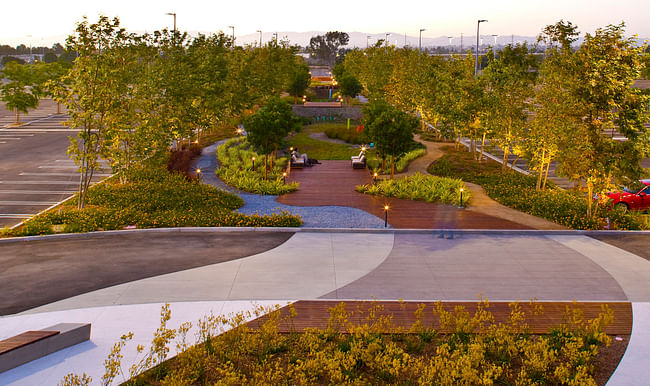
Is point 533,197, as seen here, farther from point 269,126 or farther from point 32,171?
point 32,171

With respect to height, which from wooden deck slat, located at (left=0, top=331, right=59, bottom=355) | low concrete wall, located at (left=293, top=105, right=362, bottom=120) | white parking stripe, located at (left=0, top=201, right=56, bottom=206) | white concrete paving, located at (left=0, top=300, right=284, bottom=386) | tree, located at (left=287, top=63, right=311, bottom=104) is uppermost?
tree, located at (left=287, top=63, right=311, bottom=104)

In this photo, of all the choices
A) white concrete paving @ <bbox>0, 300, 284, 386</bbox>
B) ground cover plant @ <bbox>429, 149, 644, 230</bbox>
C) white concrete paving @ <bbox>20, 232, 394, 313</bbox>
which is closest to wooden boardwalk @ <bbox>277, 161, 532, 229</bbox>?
ground cover plant @ <bbox>429, 149, 644, 230</bbox>

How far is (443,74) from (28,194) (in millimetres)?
25722

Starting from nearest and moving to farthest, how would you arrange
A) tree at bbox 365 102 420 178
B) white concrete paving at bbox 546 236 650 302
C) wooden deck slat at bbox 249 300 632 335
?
1. wooden deck slat at bbox 249 300 632 335
2. white concrete paving at bbox 546 236 650 302
3. tree at bbox 365 102 420 178

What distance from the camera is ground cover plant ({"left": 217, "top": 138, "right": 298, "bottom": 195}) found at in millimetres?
27611

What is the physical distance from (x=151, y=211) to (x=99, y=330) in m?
10.6

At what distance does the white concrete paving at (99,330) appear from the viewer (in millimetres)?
10250

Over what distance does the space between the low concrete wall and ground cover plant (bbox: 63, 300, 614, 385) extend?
2127 inches

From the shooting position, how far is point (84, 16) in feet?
74.5

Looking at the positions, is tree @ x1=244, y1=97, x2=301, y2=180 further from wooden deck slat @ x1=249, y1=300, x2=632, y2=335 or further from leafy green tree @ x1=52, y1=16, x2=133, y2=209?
wooden deck slat @ x1=249, y1=300, x2=632, y2=335

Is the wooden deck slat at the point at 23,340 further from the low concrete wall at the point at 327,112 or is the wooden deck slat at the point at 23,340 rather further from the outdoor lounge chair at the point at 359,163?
the low concrete wall at the point at 327,112

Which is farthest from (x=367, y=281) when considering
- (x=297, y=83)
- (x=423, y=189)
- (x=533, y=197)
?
(x=297, y=83)

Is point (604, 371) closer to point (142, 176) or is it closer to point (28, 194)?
point (142, 176)

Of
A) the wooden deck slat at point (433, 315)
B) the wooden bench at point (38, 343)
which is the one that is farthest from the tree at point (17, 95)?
the wooden deck slat at point (433, 315)
